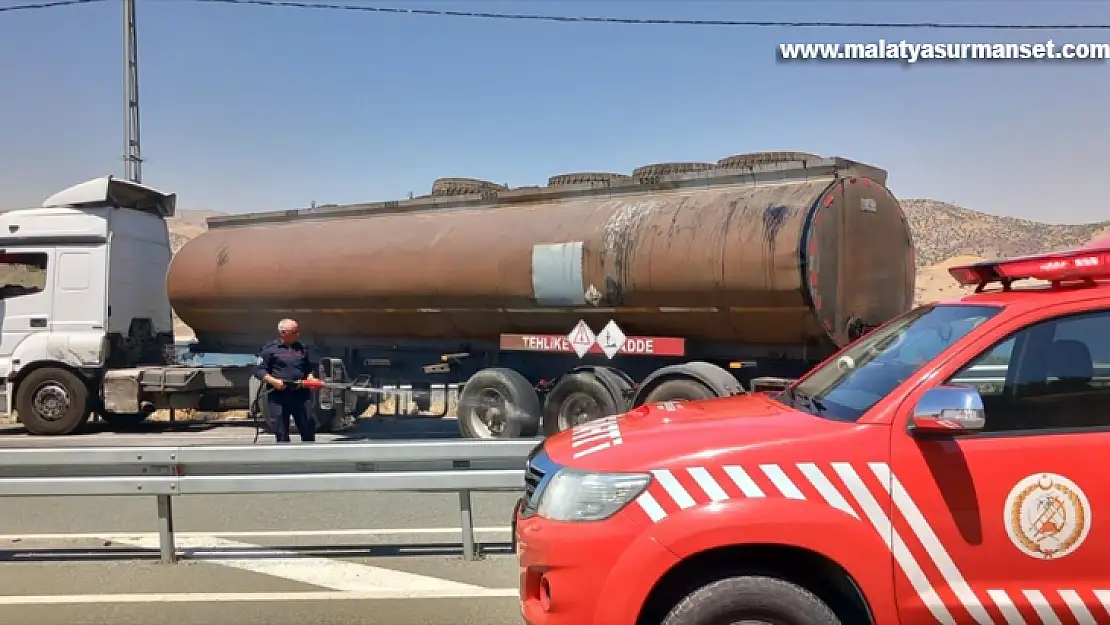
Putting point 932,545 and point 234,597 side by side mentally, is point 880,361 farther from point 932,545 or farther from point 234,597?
point 234,597

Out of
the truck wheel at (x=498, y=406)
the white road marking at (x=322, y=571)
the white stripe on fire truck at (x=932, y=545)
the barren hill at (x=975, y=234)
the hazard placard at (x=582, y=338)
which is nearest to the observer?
the white stripe on fire truck at (x=932, y=545)

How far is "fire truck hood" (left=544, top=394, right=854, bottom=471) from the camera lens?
3.36 meters

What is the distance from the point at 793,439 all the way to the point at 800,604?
1.95 feet

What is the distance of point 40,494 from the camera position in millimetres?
5816

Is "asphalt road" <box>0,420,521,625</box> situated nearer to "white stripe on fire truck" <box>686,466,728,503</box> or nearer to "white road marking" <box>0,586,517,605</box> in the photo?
"white road marking" <box>0,586,517,605</box>

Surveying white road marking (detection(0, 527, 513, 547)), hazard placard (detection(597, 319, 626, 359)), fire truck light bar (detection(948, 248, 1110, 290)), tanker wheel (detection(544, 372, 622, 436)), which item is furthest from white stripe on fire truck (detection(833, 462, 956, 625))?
hazard placard (detection(597, 319, 626, 359))

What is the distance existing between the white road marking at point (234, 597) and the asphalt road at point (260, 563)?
0.5 inches

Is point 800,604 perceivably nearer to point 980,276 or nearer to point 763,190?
point 980,276

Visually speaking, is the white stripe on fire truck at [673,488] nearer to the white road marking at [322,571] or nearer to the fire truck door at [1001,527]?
the fire truck door at [1001,527]

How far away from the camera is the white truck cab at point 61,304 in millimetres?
13016

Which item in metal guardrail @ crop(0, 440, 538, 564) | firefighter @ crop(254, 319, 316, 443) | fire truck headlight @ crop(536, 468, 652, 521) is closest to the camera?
fire truck headlight @ crop(536, 468, 652, 521)

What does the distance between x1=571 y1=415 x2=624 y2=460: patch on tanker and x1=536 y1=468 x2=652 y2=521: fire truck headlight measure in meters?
0.15

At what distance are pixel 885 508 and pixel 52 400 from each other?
517 inches

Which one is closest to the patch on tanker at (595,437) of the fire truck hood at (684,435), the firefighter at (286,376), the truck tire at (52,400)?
the fire truck hood at (684,435)
